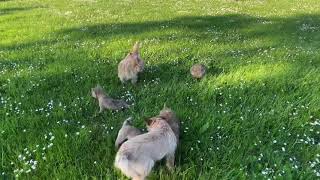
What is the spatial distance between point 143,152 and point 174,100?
4174mm

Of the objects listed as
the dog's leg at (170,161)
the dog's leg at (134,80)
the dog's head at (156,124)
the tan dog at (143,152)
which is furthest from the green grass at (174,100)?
the dog's head at (156,124)

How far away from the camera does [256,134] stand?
25.5 feet

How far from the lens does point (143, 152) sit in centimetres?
538

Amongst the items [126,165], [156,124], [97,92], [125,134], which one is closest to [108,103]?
[97,92]

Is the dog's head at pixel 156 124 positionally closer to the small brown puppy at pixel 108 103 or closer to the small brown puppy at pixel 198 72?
the small brown puppy at pixel 108 103

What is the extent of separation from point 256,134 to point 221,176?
1.83 metres

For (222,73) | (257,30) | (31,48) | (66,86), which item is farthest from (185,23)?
(66,86)

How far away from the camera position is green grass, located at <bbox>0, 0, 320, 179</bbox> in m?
6.59

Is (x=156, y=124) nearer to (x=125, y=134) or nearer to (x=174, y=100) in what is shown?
(x=125, y=134)

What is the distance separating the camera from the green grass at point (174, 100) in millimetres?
6590

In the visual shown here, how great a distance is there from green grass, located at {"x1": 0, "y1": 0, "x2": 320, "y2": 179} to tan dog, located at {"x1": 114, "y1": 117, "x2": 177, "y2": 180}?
46 centimetres

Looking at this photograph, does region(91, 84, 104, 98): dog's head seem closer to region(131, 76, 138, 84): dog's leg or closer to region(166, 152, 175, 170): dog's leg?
region(131, 76, 138, 84): dog's leg

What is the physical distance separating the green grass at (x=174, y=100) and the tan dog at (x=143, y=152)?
1.51 ft

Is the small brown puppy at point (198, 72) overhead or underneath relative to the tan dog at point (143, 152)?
underneath
